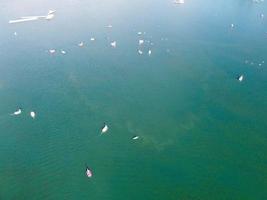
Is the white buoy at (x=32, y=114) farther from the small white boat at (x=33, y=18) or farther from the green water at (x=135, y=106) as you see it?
the small white boat at (x=33, y=18)

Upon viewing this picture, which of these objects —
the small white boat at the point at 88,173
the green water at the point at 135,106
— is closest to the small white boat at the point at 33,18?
the green water at the point at 135,106

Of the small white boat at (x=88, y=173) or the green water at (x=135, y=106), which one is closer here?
the green water at (x=135, y=106)

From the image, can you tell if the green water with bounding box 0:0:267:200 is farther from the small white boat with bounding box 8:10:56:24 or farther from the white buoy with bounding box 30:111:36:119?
the small white boat with bounding box 8:10:56:24

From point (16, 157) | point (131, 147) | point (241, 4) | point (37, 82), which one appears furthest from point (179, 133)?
point (241, 4)

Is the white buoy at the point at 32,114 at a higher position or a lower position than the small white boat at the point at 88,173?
higher

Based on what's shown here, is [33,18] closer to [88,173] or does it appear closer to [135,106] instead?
[135,106]

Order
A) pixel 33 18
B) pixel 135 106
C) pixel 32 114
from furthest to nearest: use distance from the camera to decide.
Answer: pixel 33 18
pixel 135 106
pixel 32 114

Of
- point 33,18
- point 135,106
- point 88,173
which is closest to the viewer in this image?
point 88,173

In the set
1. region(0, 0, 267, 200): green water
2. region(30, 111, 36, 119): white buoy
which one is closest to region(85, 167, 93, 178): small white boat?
region(0, 0, 267, 200): green water

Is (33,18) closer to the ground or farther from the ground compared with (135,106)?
farther from the ground

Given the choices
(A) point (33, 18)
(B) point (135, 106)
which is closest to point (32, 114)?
(B) point (135, 106)
